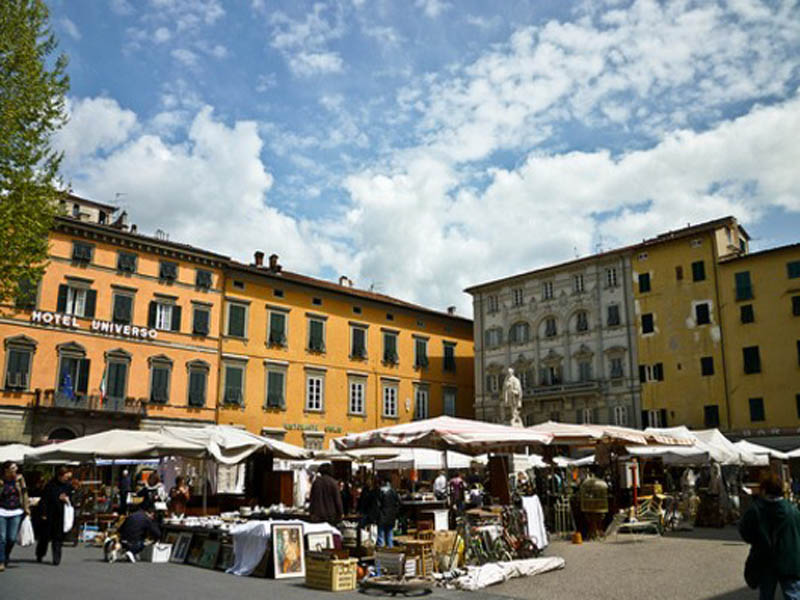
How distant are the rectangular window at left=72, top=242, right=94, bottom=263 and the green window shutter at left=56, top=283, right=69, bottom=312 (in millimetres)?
1258

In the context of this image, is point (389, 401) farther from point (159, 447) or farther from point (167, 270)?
point (159, 447)

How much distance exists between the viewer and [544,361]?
40.8 m

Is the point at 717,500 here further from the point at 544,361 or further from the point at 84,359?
the point at 84,359

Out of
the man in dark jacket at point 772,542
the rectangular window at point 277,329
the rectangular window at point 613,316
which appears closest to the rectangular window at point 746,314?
the rectangular window at point 613,316

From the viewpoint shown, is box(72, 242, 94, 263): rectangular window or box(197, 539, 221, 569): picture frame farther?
box(72, 242, 94, 263): rectangular window

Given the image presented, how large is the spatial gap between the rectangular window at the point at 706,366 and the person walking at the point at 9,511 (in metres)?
31.2

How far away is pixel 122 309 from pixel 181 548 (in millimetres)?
20366

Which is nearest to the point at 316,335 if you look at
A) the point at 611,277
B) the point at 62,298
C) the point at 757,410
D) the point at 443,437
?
the point at 62,298

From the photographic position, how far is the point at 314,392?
3759 cm

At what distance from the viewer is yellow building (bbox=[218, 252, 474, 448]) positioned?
3519cm

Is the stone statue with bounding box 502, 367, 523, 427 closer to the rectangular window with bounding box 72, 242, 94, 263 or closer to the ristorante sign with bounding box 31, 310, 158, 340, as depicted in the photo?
the ristorante sign with bounding box 31, 310, 158, 340

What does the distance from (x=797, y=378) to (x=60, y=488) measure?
30.6 metres

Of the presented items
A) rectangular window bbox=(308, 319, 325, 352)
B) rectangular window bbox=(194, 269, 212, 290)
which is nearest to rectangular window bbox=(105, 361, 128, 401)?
rectangular window bbox=(194, 269, 212, 290)

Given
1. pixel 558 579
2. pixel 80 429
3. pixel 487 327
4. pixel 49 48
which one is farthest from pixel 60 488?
pixel 487 327
